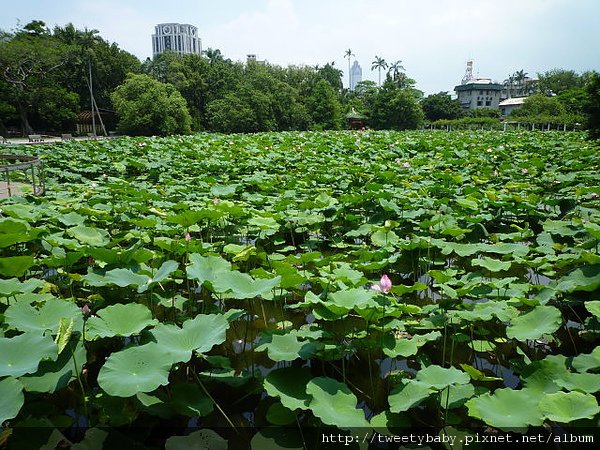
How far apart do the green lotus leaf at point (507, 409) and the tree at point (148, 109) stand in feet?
81.3

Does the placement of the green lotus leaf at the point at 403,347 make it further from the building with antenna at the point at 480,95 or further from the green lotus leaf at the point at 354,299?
the building with antenna at the point at 480,95

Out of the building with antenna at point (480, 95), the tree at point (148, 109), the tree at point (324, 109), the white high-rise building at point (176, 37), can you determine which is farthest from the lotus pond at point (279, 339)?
the white high-rise building at point (176, 37)

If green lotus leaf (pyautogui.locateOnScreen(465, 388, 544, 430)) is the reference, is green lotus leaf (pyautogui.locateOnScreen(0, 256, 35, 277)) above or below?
above

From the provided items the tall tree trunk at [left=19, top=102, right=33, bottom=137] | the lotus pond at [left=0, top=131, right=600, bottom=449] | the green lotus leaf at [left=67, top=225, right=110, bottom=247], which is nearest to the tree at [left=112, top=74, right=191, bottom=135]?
the tall tree trunk at [left=19, top=102, right=33, bottom=137]

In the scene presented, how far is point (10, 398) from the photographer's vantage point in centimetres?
116

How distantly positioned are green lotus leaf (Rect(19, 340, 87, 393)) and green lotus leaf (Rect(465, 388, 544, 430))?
1283 millimetres

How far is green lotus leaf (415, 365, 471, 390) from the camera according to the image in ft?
4.52

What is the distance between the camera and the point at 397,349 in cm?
175

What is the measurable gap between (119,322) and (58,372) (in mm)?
273

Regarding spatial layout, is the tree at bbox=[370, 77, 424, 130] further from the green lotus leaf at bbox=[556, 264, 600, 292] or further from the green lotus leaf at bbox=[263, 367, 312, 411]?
the green lotus leaf at bbox=[263, 367, 312, 411]

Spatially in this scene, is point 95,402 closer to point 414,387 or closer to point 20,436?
point 20,436

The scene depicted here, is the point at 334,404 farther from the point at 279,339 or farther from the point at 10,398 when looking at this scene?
the point at 10,398

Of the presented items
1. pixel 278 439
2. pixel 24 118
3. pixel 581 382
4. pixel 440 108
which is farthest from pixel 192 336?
pixel 440 108

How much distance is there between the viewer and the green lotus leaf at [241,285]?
5.82 ft
